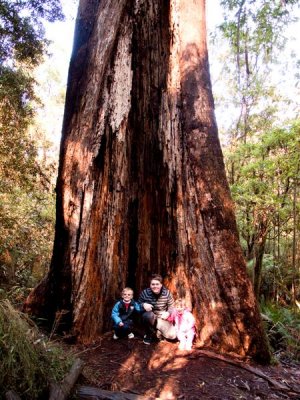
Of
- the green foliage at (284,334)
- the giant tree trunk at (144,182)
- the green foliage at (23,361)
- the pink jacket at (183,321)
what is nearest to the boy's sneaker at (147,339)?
the pink jacket at (183,321)

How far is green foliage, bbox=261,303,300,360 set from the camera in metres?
6.04

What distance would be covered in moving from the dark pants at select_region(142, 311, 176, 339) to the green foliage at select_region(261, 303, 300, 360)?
2.12 meters

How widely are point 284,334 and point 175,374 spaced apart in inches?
128

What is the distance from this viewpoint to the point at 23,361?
9.49ft

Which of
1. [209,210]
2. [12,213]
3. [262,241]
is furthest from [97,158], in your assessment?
[262,241]

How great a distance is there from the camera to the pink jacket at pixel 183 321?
4840 mm

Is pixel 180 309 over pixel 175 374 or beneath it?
over

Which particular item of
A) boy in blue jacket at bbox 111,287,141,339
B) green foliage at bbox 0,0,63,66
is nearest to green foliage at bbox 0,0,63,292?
green foliage at bbox 0,0,63,66

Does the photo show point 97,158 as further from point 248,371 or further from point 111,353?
point 248,371

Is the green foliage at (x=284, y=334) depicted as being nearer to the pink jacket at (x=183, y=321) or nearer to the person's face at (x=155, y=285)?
the pink jacket at (x=183, y=321)

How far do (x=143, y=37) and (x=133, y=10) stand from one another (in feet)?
1.54

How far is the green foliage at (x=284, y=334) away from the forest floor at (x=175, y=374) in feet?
3.78

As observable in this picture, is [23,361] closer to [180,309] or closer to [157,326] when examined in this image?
[157,326]

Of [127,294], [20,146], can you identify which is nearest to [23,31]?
[20,146]
